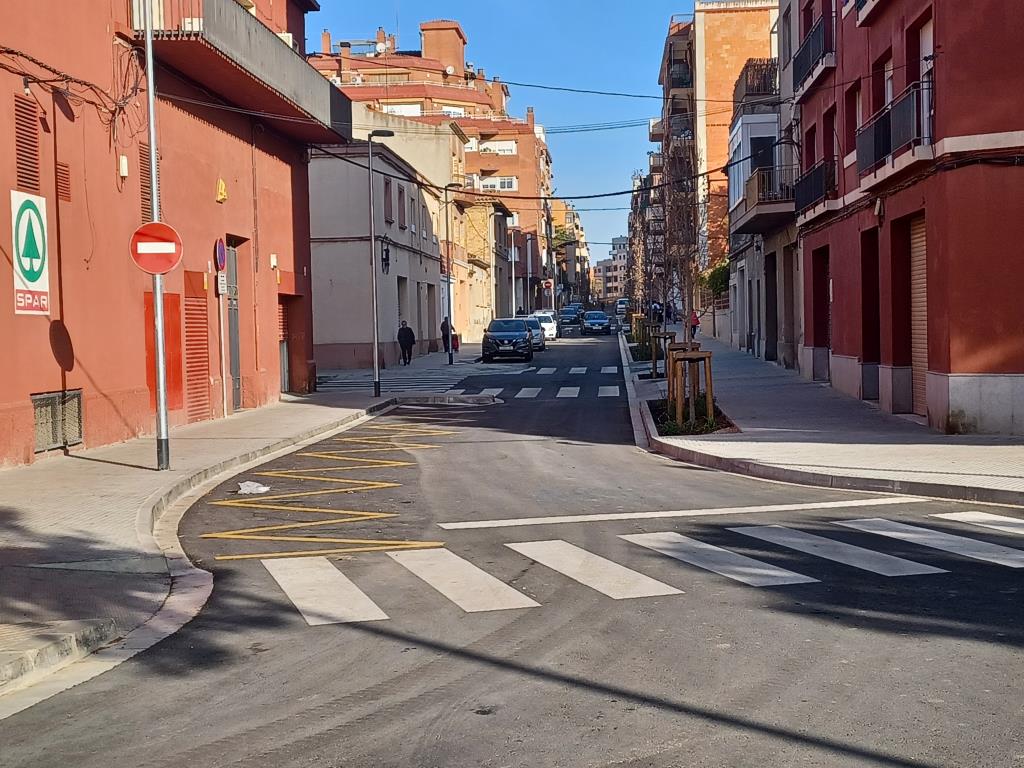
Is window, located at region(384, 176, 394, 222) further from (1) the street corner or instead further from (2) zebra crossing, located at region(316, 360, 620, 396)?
(1) the street corner

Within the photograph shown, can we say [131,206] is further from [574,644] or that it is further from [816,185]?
[816,185]

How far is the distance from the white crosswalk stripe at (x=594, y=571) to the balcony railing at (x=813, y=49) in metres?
19.1

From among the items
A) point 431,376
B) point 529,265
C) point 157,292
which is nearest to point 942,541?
point 157,292

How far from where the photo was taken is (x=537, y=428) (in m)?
20.3

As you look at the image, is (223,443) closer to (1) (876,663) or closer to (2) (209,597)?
(2) (209,597)

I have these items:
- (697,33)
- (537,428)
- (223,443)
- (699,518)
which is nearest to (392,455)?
(223,443)

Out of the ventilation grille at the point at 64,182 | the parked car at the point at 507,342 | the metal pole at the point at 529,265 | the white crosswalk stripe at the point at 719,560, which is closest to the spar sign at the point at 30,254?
the ventilation grille at the point at 64,182

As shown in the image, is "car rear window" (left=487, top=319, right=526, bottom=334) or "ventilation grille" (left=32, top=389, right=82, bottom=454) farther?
"car rear window" (left=487, top=319, right=526, bottom=334)

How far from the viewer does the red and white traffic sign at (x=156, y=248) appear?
1335 cm

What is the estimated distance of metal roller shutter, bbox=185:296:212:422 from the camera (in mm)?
20109

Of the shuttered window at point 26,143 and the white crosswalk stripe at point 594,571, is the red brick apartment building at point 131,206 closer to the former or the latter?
the shuttered window at point 26,143

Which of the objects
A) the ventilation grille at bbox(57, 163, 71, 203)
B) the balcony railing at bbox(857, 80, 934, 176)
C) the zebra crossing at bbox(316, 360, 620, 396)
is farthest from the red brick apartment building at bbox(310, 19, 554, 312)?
the ventilation grille at bbox(57, 163, 71, 203)

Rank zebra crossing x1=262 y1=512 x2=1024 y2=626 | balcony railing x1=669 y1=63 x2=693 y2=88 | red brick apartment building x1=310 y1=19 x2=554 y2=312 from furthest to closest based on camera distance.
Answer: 1. red brick apartment building x1=310 y1=19 x2=554 y2=312
2. balcony railing x1=669 y1=63 x2=693 y2=88
3. zebra crossing x1=262 y1=512 x2=1024 y2=626

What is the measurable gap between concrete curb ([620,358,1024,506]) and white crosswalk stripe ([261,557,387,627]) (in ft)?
20.7
